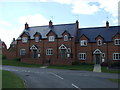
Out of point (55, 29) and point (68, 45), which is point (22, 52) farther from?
point (68, 45)

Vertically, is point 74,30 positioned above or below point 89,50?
above

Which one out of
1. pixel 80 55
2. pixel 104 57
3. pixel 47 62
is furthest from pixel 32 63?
pixel 104 57

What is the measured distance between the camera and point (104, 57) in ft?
149

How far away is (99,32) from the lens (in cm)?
4934

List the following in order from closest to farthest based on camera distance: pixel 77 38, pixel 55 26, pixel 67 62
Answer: pixel 67 62 → pixel 77 38 → pixel 55 26

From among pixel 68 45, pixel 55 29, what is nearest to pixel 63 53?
pixel 68 45

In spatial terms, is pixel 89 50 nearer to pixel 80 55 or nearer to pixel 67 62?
pixel 80 55

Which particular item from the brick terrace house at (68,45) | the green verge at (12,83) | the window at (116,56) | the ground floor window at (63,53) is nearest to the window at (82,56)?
the brick terrace house at (68,45)

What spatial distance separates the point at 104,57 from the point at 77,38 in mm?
8661

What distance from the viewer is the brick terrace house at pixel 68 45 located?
4523cm

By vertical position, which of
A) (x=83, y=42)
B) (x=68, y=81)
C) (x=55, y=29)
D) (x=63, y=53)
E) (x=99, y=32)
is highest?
(x=55, y=29)

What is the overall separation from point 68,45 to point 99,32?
8.72m

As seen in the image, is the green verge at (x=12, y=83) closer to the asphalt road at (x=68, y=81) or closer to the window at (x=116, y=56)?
the asphalt road at (x=68, y=81)

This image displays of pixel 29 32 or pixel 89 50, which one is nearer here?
pixel 89 50
